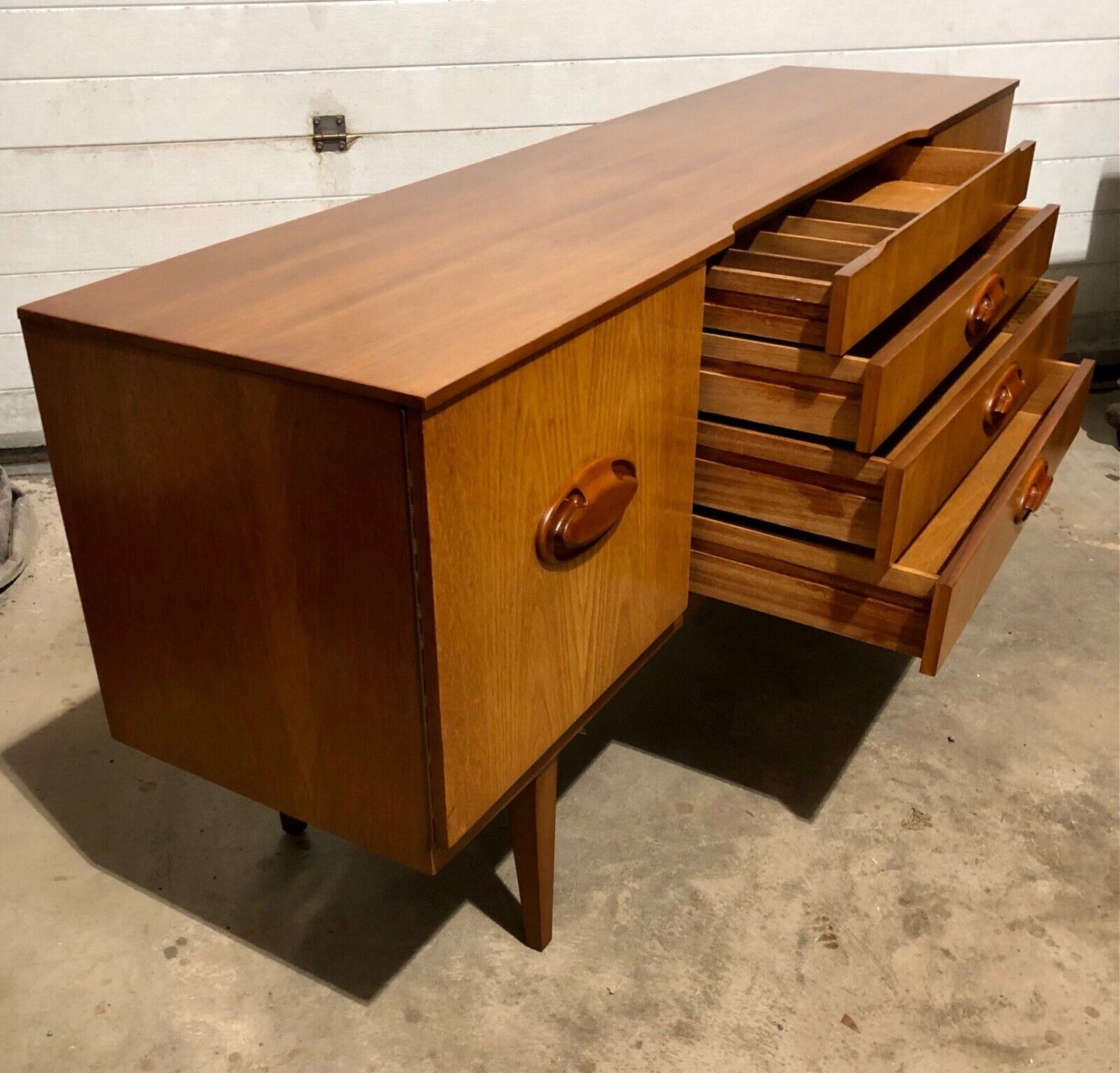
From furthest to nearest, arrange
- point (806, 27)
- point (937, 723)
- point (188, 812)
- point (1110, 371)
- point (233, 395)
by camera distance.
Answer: point (1110, 371), point (806, 27), point (937, 723), point (188, 812), point (233, 395)

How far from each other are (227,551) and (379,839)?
0.30 m

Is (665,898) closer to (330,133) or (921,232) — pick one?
(921,232)

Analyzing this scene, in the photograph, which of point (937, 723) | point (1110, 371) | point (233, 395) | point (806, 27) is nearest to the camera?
point (233, 395)

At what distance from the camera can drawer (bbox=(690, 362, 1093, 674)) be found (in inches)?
49.0

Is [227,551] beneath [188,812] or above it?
above

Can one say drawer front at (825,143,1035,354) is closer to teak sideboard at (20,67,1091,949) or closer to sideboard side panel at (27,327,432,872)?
teak sideboard at (20,67,1091,949)

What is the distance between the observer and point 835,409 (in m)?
1.21

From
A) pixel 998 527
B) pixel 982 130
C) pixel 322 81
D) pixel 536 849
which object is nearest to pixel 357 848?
pixel 536 849

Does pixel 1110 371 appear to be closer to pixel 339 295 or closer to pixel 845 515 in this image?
pixel 845 515

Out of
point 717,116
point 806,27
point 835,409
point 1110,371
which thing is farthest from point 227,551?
point 1110,371

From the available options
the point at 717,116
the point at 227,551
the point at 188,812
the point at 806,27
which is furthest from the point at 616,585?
the point at 806,27

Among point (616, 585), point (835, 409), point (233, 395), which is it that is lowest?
point (616, 585)

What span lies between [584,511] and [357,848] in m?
0.71

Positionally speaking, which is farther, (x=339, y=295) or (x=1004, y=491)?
(x=1004, y=491)
